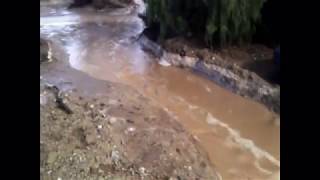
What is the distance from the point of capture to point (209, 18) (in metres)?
11.3

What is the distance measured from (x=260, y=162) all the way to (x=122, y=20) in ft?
41.9

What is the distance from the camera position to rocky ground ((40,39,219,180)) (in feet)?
18.0

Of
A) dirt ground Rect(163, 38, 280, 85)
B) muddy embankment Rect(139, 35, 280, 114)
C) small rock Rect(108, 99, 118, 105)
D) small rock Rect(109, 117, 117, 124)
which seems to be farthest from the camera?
dirt ground Rect(163, 38, 280, 85)

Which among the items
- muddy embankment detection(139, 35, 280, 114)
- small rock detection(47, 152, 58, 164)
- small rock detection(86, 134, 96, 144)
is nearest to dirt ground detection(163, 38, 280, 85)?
muddy embankment detection(139, 35, 280, 114)

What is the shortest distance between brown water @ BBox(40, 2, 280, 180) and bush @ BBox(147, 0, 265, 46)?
115cm

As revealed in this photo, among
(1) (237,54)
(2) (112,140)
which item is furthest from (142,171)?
(1) (237,54)

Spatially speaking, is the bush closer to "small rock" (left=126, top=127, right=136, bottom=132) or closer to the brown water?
the brown water

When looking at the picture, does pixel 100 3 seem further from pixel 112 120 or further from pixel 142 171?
pixel 142 171

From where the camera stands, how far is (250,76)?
947 cm

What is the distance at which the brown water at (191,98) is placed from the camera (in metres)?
6.58
